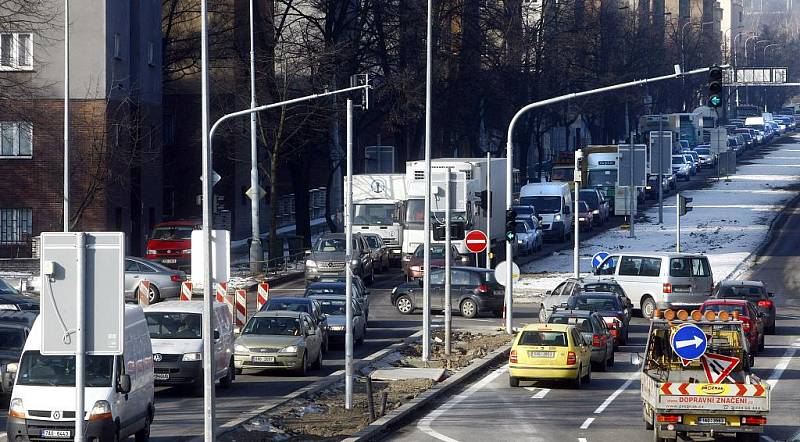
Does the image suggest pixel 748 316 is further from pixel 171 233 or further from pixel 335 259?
pixel 171 233

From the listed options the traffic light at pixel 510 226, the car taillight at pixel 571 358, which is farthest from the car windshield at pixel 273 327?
the traffic light at pixel 510 226

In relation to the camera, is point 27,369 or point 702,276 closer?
point 27,369

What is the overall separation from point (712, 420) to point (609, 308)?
16.1 meters

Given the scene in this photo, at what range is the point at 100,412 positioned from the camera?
65.2ft

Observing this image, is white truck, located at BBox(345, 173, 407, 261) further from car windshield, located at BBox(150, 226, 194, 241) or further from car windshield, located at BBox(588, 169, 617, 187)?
car windshield, located at BBox(588, 169, 617, 187)

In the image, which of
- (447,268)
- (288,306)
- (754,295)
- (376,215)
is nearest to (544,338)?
(447,268)

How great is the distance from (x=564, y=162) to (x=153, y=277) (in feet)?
161

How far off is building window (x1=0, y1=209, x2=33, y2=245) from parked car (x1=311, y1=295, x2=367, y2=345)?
22.4 metres

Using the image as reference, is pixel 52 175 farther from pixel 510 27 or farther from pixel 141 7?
pixel 510 27

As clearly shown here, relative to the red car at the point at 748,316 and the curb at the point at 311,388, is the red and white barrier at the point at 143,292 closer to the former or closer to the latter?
the curb at the point at 311,388

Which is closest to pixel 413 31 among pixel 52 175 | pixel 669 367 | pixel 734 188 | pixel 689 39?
pixel 52 175

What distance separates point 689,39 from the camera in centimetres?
15600

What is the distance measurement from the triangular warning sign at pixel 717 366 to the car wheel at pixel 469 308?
2287cm

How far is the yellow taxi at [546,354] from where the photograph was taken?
28.5m
